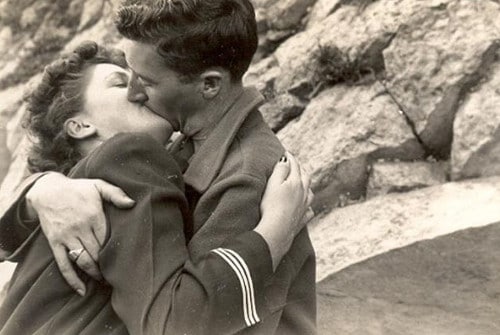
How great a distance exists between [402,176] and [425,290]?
1.63 feet

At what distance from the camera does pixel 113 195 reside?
6.68ft

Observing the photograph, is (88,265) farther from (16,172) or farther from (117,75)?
(16,172)

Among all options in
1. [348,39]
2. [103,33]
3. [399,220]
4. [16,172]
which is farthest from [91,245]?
[103,33]

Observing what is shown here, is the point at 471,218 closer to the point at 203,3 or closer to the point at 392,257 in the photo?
the point at 392,257

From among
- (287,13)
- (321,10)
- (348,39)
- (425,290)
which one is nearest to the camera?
(425,290)

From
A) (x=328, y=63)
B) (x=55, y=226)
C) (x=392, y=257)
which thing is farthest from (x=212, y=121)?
(x=328, y=63)

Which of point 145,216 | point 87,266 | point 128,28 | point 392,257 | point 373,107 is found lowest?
point 392,257

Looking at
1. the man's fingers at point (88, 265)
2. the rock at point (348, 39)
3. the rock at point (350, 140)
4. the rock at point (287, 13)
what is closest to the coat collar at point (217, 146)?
the man's fingers at point (88, 265)

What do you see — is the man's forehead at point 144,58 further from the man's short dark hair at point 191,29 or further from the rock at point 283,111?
the rock at point 283,111

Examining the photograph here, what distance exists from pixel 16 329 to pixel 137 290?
0.42m

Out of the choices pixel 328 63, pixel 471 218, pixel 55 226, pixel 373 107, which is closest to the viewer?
pixel 55 226

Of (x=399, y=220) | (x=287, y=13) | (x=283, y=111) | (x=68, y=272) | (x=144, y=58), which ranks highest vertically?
(x=144, y=58)

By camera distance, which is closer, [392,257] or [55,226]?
[55,226]

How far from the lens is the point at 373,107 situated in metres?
3.72
